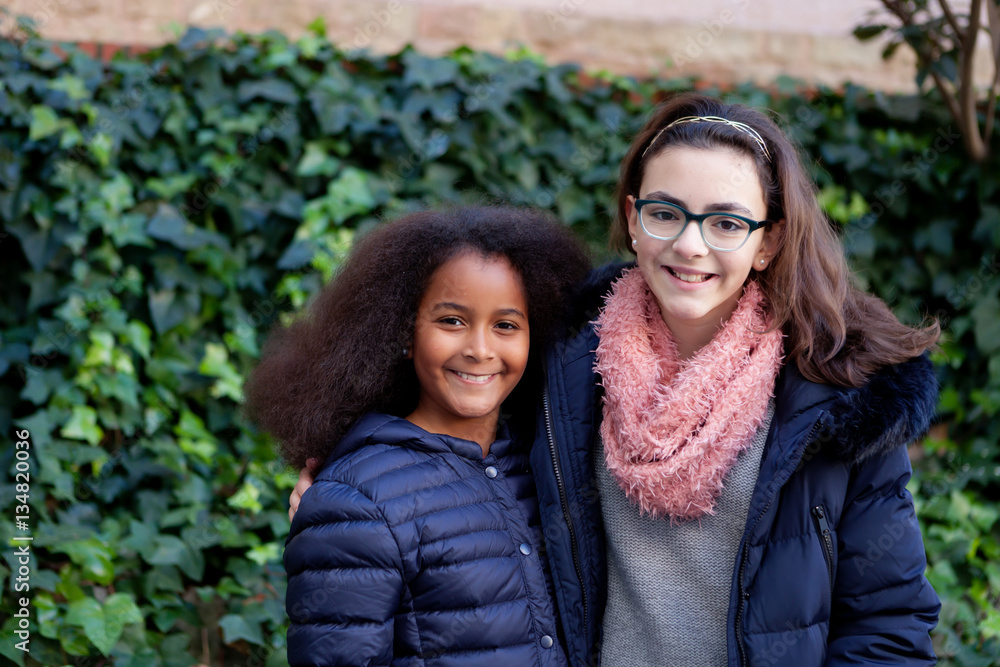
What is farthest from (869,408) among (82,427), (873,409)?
(82,427)

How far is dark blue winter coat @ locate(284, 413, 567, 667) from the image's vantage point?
1.59m

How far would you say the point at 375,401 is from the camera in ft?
6.40

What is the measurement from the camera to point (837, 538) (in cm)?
169

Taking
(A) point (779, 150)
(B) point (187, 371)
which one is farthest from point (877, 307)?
(B) point (187, 371)

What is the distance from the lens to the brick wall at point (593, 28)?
3928mm

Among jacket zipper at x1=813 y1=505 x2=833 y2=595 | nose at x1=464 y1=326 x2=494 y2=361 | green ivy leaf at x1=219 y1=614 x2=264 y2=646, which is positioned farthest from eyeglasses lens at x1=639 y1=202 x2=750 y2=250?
green ivy leaf at x1=219 y1=614 x2=264 y2=646

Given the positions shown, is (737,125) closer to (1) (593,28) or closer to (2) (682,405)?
(2) (682,405)

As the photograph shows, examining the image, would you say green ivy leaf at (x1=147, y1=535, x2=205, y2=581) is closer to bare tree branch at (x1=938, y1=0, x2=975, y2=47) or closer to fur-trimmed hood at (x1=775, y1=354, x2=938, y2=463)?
fur-trimmed hood at (x1=775, y1=354, x2=938, y2=463)

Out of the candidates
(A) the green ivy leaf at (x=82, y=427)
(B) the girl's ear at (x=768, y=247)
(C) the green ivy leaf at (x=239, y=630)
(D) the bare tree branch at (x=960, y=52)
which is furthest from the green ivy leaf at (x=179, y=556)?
(D) the bare tree branch at (x=960, y=52)

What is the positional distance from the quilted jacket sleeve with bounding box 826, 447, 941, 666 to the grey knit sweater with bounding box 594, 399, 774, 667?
0.69ft

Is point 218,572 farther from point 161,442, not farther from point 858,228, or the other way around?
point 858,228

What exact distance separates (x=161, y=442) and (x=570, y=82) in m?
2.32

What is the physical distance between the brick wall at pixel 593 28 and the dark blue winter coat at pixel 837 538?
2897 millimetres

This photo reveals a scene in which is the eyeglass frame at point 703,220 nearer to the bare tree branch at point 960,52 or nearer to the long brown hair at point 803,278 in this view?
the long brown hair at point 803,278
